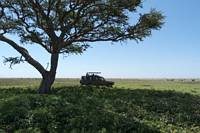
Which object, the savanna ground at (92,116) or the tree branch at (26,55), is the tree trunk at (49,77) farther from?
the savanna ground at (92,116)

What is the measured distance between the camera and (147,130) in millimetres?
22688

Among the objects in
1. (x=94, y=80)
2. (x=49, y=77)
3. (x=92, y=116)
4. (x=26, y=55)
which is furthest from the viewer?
(x=94, y=80)

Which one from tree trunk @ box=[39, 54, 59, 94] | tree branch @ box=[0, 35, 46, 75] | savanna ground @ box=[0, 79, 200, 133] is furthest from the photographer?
tree branch @ box=[0, 35, 46, 75]

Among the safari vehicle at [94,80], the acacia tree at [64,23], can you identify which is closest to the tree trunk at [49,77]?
the acacia tree at [64,23]

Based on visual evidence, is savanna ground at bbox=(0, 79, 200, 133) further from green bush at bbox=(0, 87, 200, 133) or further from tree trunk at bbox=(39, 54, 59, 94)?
tree trunk at bbox=(39, 54, 59, 94)

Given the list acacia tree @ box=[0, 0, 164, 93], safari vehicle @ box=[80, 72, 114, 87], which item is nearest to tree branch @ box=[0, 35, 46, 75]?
acacia tree @ box=[0, 0, 164, 93]

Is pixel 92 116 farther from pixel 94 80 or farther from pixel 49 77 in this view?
pixel 94 80

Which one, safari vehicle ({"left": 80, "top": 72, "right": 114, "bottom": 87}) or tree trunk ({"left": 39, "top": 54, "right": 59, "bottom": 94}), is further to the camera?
safari vehicle ({"left": 80, "top": 72, "right": 114, "bottom": 87})

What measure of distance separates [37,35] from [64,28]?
3.37 m

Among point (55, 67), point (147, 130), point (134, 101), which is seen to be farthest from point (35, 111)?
point (55, 67)

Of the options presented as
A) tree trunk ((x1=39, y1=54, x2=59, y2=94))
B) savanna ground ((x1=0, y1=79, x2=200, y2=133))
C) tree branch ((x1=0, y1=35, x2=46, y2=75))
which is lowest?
savanna ground ((x1=0, y1=79, x2=200, y2=133))

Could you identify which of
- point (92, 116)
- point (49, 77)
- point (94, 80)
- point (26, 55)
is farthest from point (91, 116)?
point (94, 80)

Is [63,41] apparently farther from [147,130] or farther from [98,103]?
[147,130]

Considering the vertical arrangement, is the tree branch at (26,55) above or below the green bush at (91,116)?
above
